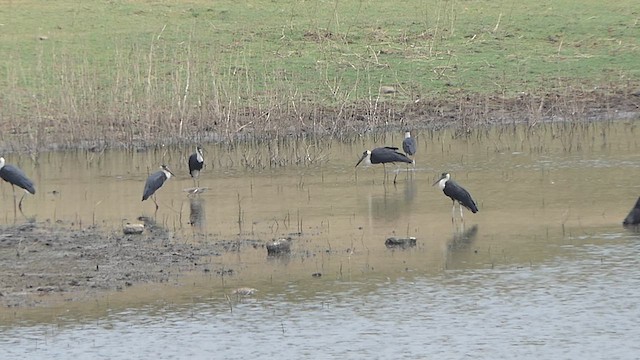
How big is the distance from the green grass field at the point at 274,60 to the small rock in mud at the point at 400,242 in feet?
27.8

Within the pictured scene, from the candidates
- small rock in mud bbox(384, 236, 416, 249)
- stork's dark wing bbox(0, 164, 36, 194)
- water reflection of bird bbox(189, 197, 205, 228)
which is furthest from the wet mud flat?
stork's dark wing bbox(0, 164, 36, 194)

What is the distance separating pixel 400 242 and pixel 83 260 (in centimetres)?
316

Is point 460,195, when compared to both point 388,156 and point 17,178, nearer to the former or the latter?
point 388,156

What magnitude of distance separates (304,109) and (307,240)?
964 cm

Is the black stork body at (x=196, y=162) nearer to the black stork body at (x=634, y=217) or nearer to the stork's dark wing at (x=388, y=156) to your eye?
the stork's dark wing at (x=388, y=156)

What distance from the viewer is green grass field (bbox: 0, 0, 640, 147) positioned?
888 inches

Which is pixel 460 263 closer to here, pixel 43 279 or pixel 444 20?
pixel 43 279

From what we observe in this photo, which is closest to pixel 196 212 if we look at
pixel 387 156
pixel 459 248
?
pixel 387 156

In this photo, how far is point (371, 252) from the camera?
13375 millimetres

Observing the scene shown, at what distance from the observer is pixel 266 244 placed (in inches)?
537

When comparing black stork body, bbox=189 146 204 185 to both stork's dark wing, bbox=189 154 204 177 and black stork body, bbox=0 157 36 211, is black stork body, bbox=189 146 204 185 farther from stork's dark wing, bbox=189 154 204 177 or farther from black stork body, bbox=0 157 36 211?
black stork body, bbox=0 157 36 211

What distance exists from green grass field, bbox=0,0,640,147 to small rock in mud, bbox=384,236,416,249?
8.49 metres

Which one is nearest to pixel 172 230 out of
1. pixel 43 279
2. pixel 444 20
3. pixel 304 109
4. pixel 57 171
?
pixel 43 279

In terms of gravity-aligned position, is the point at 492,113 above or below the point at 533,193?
above
